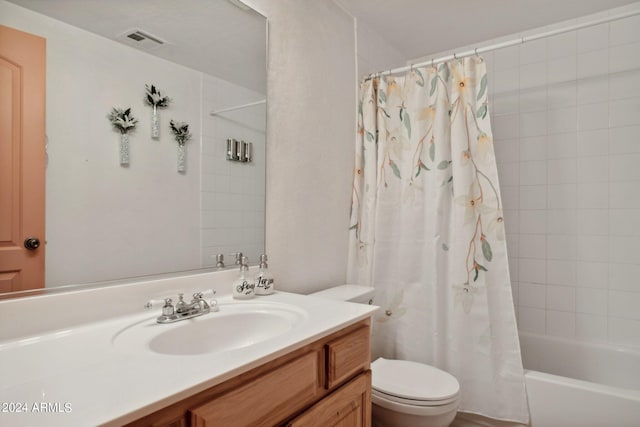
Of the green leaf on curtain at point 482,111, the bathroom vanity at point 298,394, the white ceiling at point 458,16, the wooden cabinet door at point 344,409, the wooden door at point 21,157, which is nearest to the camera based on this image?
the bathroom vanity at point 298,394

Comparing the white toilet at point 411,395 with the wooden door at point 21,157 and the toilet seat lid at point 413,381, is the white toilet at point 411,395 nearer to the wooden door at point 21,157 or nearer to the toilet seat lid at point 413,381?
the toilet seat lid at point 413,381

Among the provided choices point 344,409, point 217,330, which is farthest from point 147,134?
point 344,409

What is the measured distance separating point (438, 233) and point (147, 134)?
141cm

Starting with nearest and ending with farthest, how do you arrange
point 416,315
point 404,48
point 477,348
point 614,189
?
point 477,348 → point 416,315 → point 614,189 → point 404,48

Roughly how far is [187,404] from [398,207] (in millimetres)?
1568

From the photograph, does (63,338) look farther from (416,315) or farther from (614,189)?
(614,189)

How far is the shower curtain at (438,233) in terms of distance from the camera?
1.71 meters

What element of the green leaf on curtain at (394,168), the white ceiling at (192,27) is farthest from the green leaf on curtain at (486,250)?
the white ceiling at (192,27)

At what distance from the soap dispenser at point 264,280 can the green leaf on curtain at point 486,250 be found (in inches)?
40.8

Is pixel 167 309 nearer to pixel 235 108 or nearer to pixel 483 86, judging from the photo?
pixel 235 108

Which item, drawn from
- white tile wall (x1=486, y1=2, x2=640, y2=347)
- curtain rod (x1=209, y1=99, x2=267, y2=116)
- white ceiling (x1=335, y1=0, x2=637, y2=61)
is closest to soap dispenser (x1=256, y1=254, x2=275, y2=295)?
curtain rod (x1=209, y1=99, x2=267, y2=116)

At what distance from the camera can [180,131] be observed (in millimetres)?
A: 1262

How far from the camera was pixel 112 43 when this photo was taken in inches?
42.0

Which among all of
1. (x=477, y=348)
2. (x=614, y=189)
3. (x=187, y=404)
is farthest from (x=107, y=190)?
(x=614, y=189)
